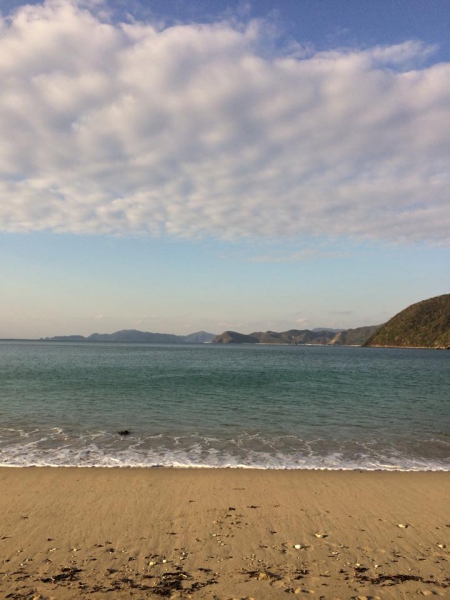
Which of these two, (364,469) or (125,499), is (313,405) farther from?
(125,499)

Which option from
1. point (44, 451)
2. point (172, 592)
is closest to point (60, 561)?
point (172, 592)

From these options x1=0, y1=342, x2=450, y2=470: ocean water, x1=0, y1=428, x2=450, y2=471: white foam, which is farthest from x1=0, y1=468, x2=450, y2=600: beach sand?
x1=0, y1=342, x2=450, y2=470: ocean water

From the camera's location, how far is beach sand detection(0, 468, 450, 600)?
7.78 m

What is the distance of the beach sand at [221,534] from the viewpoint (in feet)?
25.5

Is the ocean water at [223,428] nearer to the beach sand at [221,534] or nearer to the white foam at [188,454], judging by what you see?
the white foam at [188,454]

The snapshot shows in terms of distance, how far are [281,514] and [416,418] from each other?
20851 mm

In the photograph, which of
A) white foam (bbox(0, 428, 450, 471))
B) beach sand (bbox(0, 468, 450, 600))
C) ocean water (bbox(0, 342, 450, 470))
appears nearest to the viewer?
beach sand (bbox(0, 468, 450, 600))

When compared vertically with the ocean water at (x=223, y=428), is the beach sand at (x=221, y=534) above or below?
above

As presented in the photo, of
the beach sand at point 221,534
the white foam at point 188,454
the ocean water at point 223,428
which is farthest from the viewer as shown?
the ocean water at point 223,428

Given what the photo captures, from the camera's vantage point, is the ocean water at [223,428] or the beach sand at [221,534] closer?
the beach sand at [221,534]

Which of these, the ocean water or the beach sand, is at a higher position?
the beach sand

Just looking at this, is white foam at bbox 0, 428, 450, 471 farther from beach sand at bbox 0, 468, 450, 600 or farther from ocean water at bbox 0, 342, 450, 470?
beach sand at bbox 0, 468, 450, 600

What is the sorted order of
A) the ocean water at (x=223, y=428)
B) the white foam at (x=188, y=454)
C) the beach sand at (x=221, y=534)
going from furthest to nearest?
the ocean water at (x=223, y=428)
the white foam at (x=188, y=454)
the beach sand at (x=221, y=534)

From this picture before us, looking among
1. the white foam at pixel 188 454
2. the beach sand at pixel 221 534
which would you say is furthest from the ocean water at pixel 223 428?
the beach sand at pixel 221 534
